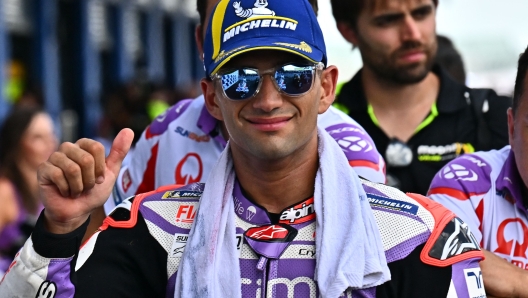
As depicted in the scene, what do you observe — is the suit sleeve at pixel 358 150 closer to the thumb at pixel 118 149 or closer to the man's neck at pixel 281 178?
the man's neck at pixel 281 178

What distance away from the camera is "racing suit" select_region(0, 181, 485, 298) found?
2.63 metres

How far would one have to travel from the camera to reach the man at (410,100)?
446 centimetres

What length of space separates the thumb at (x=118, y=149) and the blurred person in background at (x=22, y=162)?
3.81 metres

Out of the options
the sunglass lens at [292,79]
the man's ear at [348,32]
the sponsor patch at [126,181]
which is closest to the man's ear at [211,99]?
the sunglass lens at [292,79]

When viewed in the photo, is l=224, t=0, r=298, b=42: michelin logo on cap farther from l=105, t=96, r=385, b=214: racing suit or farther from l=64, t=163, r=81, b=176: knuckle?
l=105, t=96, r=385, b=214: racing suit

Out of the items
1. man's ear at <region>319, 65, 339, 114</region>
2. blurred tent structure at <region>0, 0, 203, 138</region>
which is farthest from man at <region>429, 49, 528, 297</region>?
blurred tent structure at <region>0, 0, 203, 138</region>

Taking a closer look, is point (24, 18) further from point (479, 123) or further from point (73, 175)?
point (73, 175)

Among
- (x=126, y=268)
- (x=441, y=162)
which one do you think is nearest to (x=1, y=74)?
(x=441, y=162)

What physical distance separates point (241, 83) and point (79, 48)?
15.7 m

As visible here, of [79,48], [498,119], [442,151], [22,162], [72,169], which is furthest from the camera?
[79,48]

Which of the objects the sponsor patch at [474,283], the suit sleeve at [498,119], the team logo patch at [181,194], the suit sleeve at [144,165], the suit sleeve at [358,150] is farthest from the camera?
the suit sleeve at [498,119]

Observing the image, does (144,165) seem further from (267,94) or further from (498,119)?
(498,119)

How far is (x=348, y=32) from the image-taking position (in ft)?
16.5

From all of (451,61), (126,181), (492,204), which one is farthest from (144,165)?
(451,61)
